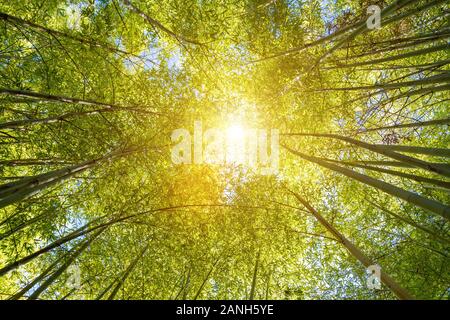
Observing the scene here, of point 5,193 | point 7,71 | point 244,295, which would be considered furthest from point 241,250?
point 7,71

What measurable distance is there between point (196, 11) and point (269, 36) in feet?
3.47

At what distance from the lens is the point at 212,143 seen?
4.16m

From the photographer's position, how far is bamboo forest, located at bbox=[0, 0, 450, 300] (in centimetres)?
370
